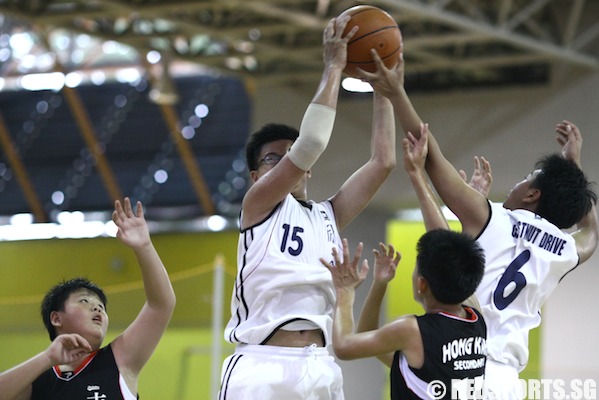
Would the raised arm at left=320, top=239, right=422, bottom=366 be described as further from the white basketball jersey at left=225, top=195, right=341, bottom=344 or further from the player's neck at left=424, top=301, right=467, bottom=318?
the white basketball jersey at left=225, top=195, right=341, bottom=344

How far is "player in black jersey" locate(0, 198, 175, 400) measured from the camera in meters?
4.24

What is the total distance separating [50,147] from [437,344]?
13836 millimetres

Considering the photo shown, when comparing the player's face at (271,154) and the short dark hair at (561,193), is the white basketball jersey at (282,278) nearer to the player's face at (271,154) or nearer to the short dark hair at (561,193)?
the player's face at (271,154)

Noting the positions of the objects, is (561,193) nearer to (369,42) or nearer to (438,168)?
(438,168)

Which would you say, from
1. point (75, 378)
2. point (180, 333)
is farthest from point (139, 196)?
point (75, 378)

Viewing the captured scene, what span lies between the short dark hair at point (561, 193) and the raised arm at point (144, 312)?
1.62 meters

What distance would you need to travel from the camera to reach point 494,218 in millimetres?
4336

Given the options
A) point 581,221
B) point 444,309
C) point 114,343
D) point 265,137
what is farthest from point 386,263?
point 581,221

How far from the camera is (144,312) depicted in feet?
14.3

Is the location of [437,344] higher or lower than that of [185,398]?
lower

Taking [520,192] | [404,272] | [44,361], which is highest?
[404,272]

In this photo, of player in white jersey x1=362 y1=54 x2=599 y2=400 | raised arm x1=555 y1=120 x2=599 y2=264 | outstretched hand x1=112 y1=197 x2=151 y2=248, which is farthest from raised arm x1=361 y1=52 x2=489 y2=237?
outstretched hand x1=112 y1=197 x2=151 y2=248

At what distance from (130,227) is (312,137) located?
2.71 ft

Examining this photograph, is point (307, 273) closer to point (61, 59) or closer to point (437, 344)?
point (437, 344)
